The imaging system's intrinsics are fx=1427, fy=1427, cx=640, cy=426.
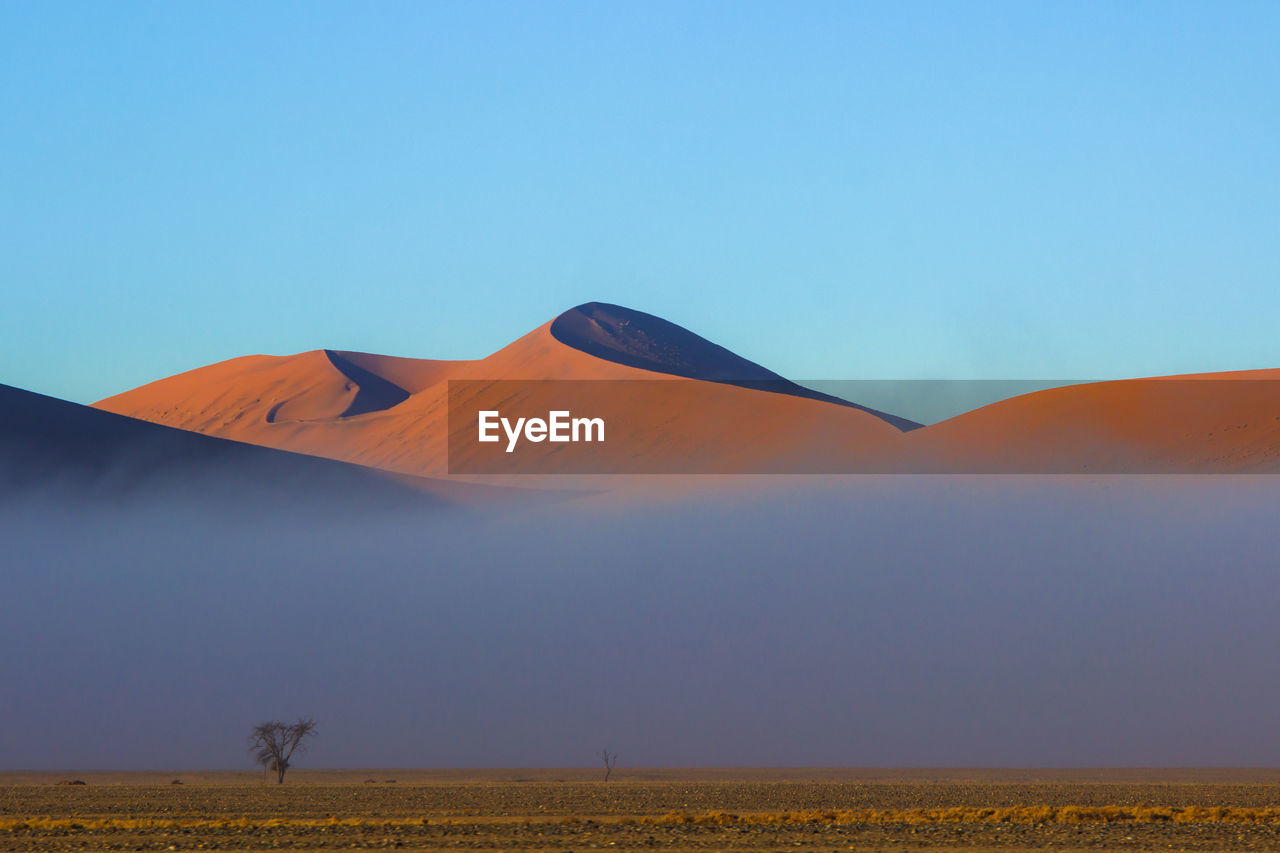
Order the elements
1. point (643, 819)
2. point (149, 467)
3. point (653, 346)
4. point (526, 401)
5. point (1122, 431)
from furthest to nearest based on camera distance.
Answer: point (653, 346)
point (526, 401)
point (149, 467)
point (1122, 431)
point (643, 819)

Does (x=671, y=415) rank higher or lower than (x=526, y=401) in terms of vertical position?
lower

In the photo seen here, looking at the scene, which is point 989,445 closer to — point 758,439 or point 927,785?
point 758,439

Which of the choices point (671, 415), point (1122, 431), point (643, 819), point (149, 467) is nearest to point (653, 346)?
point (671, 415)

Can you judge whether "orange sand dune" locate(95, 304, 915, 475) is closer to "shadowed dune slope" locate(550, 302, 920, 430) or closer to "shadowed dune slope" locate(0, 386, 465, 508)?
"shadowed dune slope" locate(550, 302, 920, 430)

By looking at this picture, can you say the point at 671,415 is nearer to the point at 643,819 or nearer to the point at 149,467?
the point at 149,467

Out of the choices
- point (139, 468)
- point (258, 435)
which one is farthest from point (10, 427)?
point (258, 435)

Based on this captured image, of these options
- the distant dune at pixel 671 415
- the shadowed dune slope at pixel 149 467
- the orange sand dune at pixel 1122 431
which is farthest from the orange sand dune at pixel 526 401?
the shadowed dune slope at pixel 149 467
